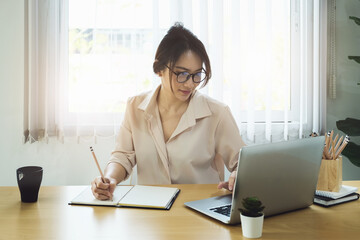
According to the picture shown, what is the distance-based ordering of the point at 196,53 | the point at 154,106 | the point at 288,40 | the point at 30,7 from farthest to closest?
1. the point at 288,40
2. the point at 30,7
3. the point at 154,106
4. the point at 196,53

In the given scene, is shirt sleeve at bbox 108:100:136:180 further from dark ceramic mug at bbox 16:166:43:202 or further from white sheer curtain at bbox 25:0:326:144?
white sheer curtain at bbox 25:0:326:144

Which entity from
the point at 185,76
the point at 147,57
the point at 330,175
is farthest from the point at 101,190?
the point at 147,57

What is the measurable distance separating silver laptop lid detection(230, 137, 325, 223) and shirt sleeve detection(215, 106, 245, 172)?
61cm

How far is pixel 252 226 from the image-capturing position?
3.24 ft

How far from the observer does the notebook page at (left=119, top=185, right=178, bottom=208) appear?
1259 millimetres

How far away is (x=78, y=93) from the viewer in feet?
8.27

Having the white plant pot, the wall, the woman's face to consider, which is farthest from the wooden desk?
the wall

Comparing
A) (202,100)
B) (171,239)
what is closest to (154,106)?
(202,100)

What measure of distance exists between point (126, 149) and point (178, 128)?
274 millimetres

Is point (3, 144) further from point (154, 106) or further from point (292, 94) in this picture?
point (292, 94)

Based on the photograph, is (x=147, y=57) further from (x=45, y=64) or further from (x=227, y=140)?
(x=227, y=140)

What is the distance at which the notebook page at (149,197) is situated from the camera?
1.26m

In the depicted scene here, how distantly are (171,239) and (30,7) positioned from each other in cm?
201

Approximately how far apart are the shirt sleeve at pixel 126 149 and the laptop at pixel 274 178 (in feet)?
1.96
